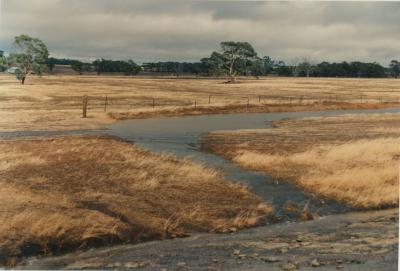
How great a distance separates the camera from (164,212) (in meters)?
14.0

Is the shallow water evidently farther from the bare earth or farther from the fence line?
the fence line

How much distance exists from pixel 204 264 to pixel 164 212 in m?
3.56

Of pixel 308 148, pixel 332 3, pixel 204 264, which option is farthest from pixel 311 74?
pixel 204 264

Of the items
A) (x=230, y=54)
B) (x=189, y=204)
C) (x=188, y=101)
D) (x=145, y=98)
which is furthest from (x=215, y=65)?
(x=145, y=98)

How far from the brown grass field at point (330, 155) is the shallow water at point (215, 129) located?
781 mm

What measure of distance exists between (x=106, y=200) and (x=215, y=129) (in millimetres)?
17997

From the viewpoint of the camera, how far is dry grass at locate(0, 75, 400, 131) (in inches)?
1410

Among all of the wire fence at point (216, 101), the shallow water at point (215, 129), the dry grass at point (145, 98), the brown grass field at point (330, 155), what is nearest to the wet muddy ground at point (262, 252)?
the shallow water at point (215, 129)

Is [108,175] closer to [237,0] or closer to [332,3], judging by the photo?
[237,0]

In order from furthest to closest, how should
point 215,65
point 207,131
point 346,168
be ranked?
point 207,131
point 215,65
point 346,168

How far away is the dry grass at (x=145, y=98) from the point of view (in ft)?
117

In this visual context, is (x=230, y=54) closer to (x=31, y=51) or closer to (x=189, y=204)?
(x=31, y=51)

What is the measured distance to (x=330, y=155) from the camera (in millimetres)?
21656

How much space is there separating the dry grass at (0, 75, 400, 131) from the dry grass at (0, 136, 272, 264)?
12.8 meters
